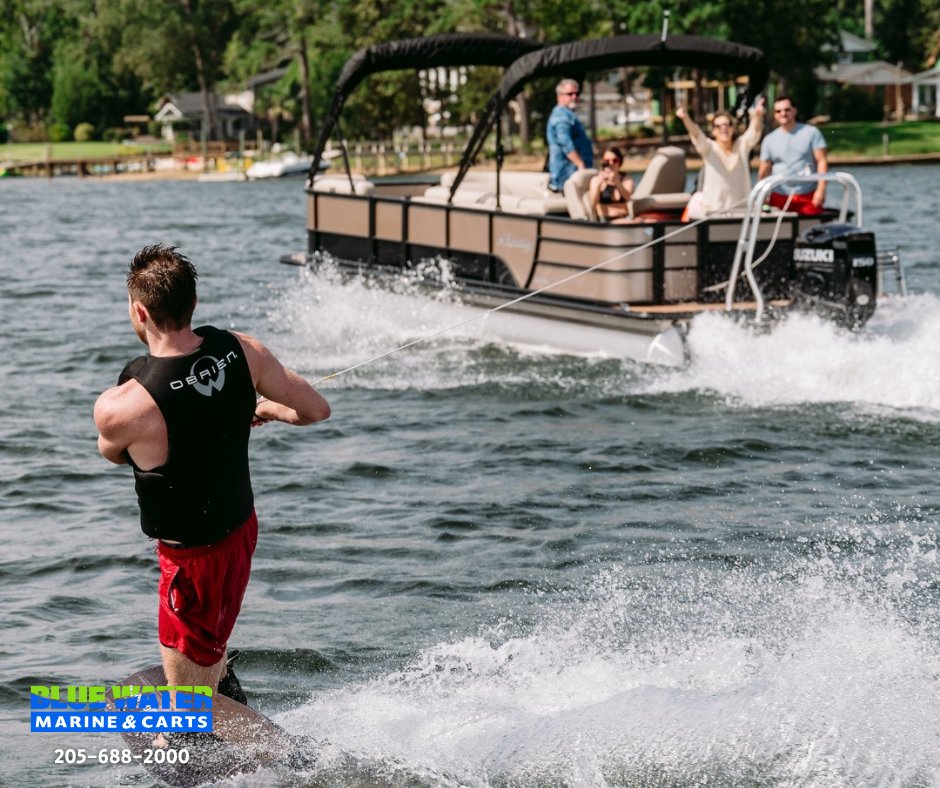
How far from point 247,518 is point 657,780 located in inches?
65.0

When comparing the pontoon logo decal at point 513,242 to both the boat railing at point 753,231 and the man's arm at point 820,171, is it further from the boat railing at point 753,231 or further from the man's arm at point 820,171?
the man's arm at point 820,171

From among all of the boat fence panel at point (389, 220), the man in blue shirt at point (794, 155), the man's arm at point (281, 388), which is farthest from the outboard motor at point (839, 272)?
the man's arm at point (281, 388)

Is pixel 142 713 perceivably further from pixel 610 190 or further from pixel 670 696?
pixel 610 190

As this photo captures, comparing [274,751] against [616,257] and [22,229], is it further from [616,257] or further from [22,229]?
[22,229]

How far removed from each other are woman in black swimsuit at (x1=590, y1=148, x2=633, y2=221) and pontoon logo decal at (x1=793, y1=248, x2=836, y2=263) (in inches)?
68.4

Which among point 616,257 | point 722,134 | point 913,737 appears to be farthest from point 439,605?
point 722,134

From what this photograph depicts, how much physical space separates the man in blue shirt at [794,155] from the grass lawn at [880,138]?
4351 cm

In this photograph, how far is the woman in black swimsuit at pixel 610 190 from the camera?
13.4m

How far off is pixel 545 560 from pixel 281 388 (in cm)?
353

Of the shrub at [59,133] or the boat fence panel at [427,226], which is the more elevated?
the shrub at [59,133]

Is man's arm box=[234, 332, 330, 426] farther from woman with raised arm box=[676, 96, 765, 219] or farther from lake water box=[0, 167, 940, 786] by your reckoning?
woman with raised arm box=[676, 96, 765, 219]

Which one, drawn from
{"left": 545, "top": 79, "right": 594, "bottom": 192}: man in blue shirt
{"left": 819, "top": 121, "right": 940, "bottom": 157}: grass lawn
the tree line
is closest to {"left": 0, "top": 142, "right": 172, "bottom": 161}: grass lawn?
the tree line

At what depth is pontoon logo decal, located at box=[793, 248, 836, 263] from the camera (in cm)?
1207

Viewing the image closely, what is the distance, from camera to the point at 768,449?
10734 mm
